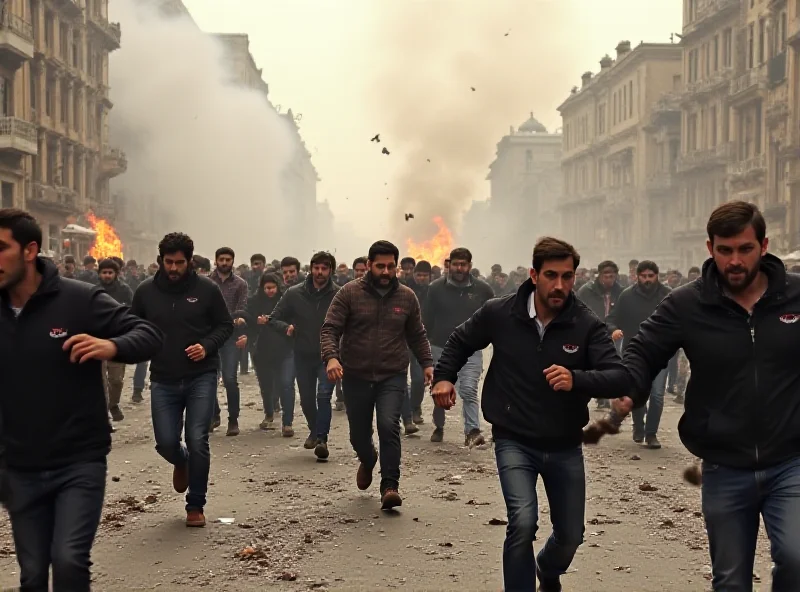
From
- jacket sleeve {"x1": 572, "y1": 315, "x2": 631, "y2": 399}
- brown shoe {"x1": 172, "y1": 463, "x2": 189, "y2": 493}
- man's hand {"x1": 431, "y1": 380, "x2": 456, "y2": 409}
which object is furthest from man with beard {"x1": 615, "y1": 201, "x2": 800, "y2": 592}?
brown shoe {"x1": 172, "y1": 463, "x2": 189, "y2": 493}

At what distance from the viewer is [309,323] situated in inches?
413

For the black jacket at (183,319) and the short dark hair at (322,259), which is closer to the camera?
the black jacket at (183,319)

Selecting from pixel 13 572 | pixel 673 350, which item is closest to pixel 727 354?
pixel 673 350

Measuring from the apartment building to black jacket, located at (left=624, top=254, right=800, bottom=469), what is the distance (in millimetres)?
55729

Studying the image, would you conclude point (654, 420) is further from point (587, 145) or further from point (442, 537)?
point (587, 145)

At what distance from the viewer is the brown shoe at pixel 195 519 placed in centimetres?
686

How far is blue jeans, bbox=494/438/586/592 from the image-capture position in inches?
179

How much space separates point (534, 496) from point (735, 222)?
154 cm

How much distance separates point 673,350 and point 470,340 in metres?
1.17

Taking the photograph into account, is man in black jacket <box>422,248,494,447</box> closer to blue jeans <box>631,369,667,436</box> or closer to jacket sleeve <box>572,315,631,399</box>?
blue jeans <box>631,369,667,436</box>

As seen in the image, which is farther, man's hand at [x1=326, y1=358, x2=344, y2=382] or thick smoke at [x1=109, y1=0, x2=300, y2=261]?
thick smoke at [x1=109, y1=0, x2=300, y2=261]

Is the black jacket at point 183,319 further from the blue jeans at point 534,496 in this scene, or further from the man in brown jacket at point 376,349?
the blue jeans at point 534,496

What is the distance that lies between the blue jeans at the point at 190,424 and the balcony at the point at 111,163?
45.8 metres

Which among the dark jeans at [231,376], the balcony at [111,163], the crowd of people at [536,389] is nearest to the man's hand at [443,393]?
the crowd of people at [536,389]
